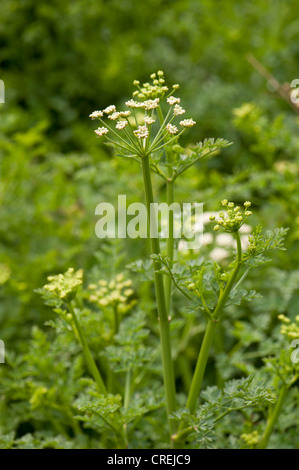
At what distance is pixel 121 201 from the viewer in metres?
2.53

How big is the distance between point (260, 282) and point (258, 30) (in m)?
2.42

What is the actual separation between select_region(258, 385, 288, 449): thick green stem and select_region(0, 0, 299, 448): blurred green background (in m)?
0.87

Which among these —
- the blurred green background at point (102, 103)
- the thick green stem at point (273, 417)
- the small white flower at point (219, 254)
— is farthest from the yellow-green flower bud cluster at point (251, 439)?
the blurred green background at point (102, 103)

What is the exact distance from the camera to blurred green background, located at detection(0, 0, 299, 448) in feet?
8.33

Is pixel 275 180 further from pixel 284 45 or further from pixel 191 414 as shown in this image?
pixel 284 45

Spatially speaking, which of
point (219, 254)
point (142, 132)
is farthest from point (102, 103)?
point (142, 132)

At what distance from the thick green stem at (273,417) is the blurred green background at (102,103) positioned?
0.87m

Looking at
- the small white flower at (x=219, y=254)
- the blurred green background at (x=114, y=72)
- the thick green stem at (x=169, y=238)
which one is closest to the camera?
the thick green stem at (x=169, y=238)

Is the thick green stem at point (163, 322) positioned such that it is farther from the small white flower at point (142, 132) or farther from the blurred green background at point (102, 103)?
the blurred green background at point (102, 103)

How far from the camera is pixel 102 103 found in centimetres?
414

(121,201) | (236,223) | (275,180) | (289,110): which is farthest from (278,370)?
(289,110)

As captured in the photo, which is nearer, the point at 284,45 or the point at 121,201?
the point at 121,201

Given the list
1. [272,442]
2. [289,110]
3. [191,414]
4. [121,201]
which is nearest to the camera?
[191,414]

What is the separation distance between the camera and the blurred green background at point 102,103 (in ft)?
8.33
